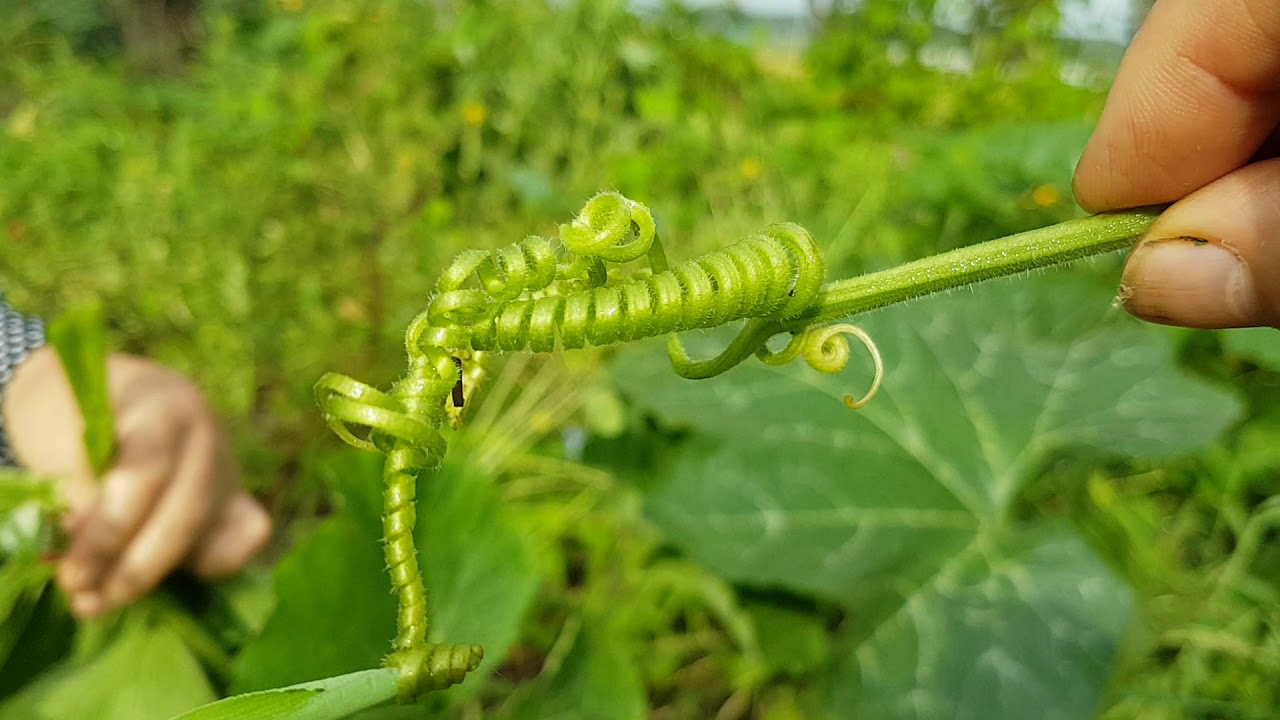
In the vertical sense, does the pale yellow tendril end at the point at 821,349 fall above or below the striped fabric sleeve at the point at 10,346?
above

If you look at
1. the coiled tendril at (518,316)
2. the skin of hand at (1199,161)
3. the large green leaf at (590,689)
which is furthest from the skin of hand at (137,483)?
the skin of hand at (1199,161)

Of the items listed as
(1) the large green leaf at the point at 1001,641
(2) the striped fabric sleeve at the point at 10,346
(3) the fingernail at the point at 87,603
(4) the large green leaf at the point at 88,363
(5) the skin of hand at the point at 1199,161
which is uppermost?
(5) the skin of hand at the point at 1199,161

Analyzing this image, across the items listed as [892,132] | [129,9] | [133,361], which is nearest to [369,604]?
[133,361]

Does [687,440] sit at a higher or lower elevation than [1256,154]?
lower

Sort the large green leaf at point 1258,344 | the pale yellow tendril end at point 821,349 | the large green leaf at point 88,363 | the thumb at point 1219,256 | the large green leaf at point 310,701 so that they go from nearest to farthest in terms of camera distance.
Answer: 1. the large green leaf at point 310,701
2. the pale yellow tendril end at point 821,349
3. the thumb at point 1219,256
4. the large green leaf at point 88,363
5. the large green leaf at point 1258,344

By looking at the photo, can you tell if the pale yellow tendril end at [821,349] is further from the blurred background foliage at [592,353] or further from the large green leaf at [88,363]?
the large green leaf at [88,363]

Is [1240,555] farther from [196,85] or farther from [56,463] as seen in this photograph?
[196,85]

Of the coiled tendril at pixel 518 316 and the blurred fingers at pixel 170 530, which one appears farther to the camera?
the blurred fingers at pixel 170 530

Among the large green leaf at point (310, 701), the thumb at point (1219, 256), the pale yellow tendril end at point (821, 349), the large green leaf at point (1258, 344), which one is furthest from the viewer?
the large green leaf at point (1258, 344)

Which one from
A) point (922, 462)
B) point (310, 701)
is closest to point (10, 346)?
point (310, 701)
